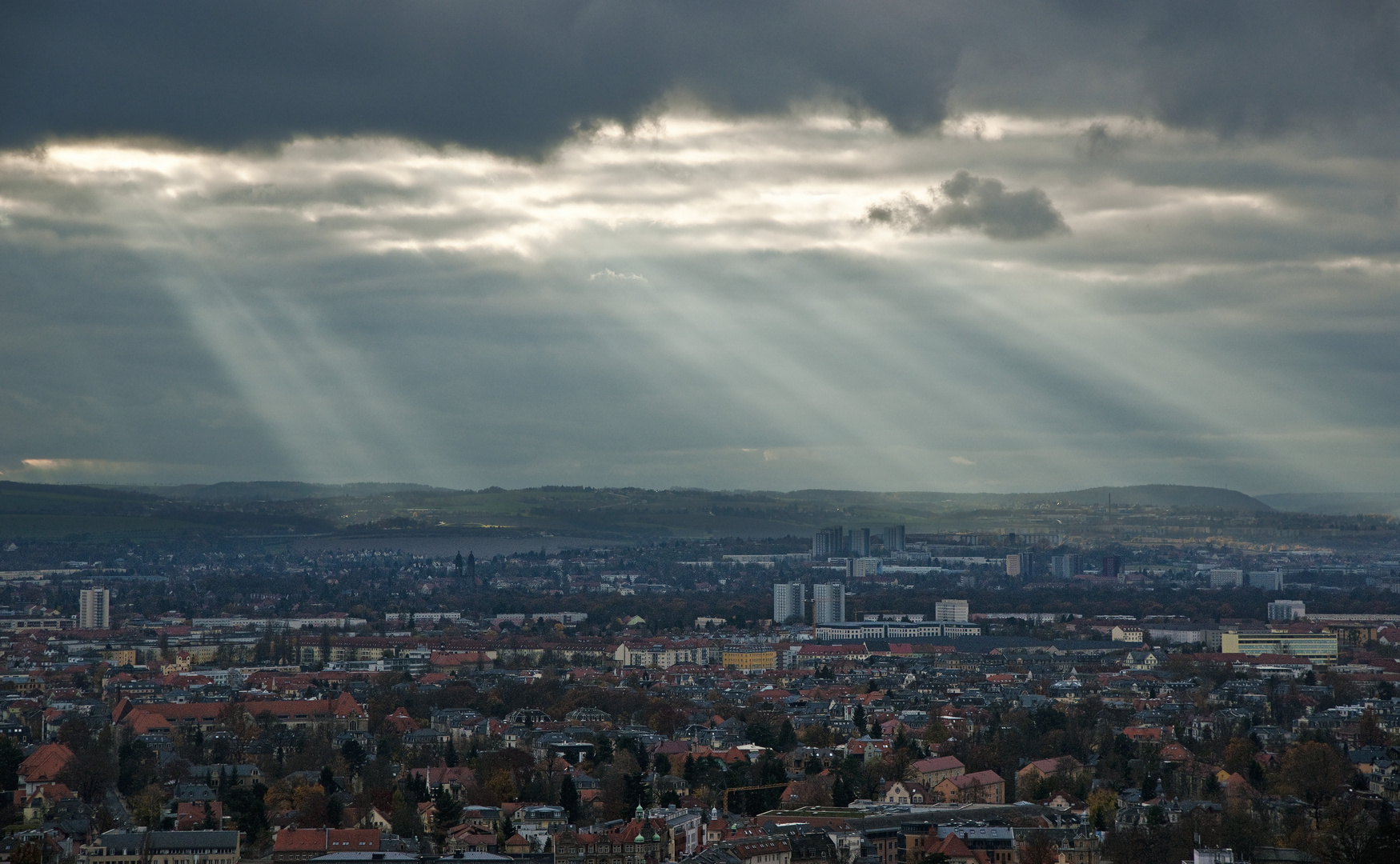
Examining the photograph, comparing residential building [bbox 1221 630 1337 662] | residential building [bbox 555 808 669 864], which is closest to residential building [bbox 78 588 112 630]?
residential building [bbox 1221 630 1337 662]

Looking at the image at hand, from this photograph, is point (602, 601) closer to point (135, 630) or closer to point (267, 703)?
point (135, 630)

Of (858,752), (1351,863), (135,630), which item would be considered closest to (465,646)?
(135,630)

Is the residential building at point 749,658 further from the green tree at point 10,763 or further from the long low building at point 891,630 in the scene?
the green tree at point 10,763

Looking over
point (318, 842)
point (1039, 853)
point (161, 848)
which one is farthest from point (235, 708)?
point (1039, 853)

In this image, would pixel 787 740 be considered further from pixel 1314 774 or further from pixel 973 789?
pixel 1314 774

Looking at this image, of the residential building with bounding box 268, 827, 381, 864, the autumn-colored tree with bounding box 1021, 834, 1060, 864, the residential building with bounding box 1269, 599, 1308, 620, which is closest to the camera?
the autumn-colored tree with bounding box 1021, 834, 1060, 864

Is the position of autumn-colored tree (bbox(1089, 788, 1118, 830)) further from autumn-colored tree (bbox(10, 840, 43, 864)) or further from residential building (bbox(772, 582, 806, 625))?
residential building (bbox(772, 582, 806, 625))

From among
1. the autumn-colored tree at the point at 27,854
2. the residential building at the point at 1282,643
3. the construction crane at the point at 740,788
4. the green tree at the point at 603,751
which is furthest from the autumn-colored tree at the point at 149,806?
the residential building at the point at 1282,643
